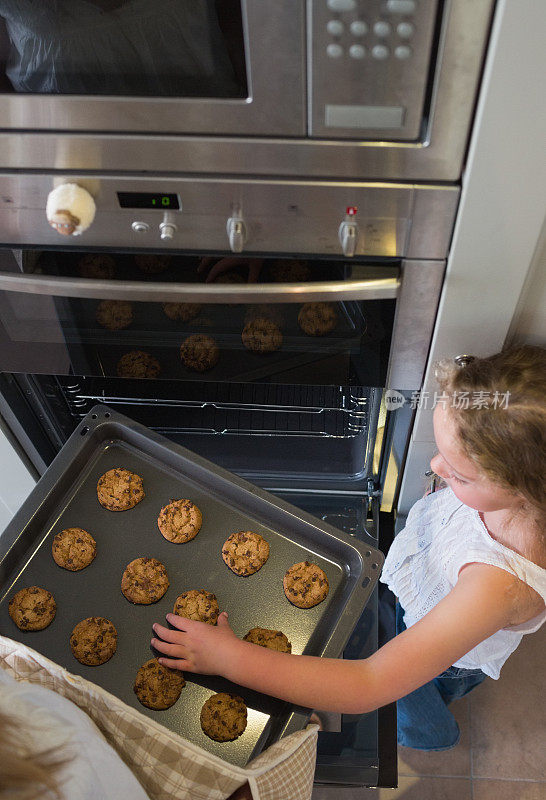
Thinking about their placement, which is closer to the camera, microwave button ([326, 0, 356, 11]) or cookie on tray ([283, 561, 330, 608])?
microwave button ([326, 0, 356, 11])

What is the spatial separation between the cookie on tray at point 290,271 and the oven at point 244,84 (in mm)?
141

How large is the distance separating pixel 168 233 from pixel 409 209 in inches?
11.9

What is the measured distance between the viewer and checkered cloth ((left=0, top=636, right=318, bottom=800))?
0.83 m

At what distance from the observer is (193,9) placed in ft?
2.37

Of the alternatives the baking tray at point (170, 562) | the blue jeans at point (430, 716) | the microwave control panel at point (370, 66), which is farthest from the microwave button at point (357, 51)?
the blue jeans at point (430, 716)

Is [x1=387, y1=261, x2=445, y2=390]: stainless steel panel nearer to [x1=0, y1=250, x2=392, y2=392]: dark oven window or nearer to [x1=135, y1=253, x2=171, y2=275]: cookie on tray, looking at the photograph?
[x1=0, y1=250, x2=392, y2=392]: dark oven window

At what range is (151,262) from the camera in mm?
969

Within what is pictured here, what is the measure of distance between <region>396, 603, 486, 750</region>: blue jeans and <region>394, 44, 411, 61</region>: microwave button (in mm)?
1073

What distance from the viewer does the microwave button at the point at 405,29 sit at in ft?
2.24

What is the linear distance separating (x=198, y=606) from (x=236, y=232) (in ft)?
1.90

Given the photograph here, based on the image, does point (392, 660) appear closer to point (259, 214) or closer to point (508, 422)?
point (508, 422)

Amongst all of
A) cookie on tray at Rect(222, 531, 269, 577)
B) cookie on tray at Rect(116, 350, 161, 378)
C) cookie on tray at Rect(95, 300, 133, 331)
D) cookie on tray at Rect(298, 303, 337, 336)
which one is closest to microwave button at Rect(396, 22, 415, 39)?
cookie on tray at Rect(298, 303, 337, 336)

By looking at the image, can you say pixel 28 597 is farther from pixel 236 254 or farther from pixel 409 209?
pixel 409 209

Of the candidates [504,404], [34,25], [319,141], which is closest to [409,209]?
[319,141]
